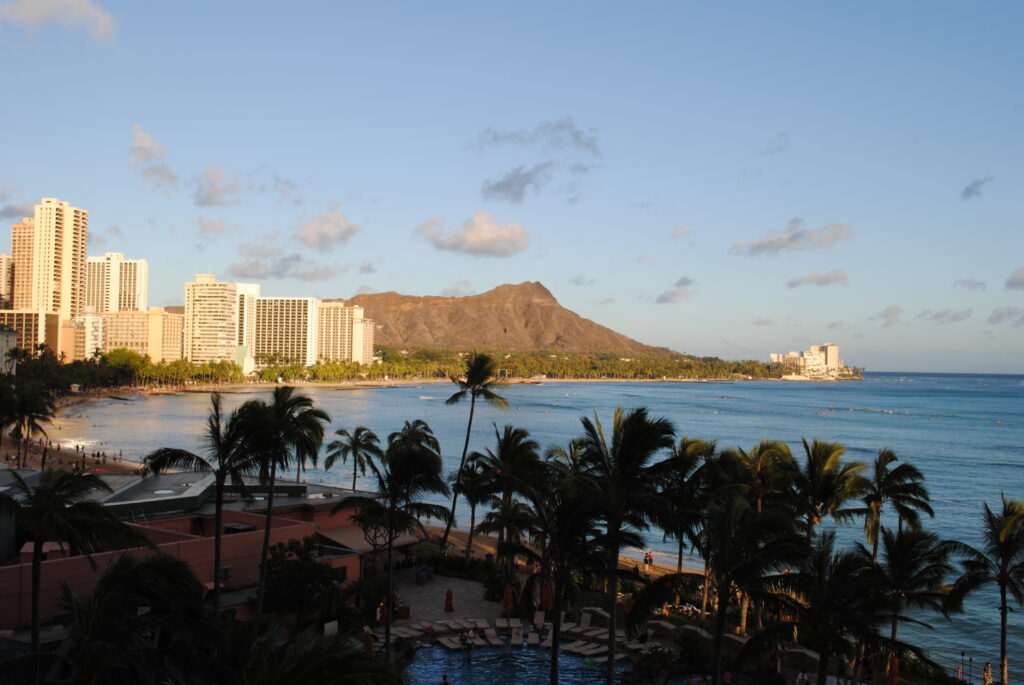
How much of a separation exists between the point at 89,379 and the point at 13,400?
313ft

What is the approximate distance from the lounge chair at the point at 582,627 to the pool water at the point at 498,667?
3.88 ft

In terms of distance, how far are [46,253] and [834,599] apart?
184m

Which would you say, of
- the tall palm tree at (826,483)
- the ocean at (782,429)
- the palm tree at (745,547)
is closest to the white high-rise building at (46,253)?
the ocean at (782,429)

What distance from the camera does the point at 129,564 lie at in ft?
33.0

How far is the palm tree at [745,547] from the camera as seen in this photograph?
41.3 ft

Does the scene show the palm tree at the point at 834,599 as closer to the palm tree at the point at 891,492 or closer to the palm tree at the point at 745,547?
the palm tree at the point at 745,547

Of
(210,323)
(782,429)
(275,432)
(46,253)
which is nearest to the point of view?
(275,432)

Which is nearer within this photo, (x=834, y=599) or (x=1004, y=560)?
(x=834, y=599)

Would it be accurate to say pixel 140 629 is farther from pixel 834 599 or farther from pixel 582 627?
pixel 582 627

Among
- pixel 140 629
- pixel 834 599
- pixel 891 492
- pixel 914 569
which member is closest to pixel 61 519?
pixel 140 629

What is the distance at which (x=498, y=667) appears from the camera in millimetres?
17062

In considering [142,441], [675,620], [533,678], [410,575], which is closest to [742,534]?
[533,678]

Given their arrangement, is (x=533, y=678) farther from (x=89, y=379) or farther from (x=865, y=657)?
(x=89, y=379)

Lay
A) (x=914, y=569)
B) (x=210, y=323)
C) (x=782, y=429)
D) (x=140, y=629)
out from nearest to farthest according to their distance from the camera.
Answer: (x=140, y=629) < (x=914, y=569) < (x=782, y=429) < (x=210, y=323)
